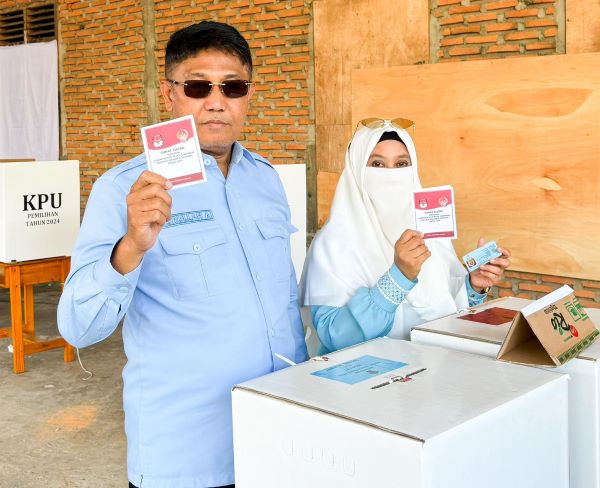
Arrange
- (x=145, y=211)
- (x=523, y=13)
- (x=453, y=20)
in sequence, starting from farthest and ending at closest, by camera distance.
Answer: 1. (x=453, y=20)
2. (x=523, y=13)
3. (x=145, y=211)

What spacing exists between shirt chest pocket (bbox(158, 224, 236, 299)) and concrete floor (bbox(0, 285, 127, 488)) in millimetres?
2733

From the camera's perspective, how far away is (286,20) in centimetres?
760

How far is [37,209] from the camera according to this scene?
237 inches


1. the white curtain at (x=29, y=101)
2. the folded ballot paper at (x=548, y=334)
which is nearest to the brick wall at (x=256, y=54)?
the white curtain at (x=29, y=101)

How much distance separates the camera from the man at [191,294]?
1707mm

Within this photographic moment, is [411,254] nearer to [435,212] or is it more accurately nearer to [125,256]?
[435,212]

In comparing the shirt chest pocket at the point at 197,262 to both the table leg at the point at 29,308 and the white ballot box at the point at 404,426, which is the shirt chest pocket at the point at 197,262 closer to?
the white ballot box at the point at 404,426

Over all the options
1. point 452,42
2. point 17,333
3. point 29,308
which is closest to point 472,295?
point 452,42

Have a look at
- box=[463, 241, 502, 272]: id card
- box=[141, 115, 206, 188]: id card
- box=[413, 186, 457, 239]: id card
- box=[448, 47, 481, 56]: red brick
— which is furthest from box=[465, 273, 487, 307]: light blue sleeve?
box=[448, 47, 481, 56]: red brick

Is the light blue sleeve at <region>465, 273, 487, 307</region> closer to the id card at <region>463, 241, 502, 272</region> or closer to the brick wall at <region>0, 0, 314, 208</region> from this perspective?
the id card at <region>463, 241, 502, 272</region>

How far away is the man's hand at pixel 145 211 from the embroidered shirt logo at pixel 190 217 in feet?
0.75

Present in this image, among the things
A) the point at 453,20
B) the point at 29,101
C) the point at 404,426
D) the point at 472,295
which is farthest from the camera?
the point at 29,101

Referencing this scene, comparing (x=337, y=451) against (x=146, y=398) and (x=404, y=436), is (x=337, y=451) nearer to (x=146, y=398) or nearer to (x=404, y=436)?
(x=404, y=436)

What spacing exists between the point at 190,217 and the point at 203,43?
457 mm
